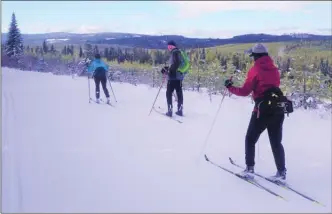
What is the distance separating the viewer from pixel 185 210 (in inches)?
142

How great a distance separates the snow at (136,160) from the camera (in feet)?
12.2

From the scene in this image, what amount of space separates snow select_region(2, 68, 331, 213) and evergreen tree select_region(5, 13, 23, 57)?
454 millimetres

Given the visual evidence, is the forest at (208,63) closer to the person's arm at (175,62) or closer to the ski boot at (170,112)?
the person's arm at (175,62)

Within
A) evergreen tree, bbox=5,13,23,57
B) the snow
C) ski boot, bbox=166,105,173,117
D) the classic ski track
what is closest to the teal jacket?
the snow

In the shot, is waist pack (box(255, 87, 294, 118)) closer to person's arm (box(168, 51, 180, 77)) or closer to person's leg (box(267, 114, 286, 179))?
person's leg (box(267, 114, 286, 179))

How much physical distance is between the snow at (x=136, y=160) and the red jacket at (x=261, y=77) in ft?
3.39

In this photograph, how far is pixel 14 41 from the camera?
791 cm

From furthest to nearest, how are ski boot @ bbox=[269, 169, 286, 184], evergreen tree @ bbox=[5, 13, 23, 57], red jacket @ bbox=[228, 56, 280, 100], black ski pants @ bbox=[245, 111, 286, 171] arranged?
evergreen tree @ bbox=[5, 13, 23, 57]
ski boot @ bbox=[269, 169, 286, 184]
black ski pants @ bbox=[245, 111, 286, 171]
red jacket @ bbox=[228, 56, 280, 100]

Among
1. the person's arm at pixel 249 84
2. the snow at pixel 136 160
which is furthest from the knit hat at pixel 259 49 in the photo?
the snow at pixel 136 160

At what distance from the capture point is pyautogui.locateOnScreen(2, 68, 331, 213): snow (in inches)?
147

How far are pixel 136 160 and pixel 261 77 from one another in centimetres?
179

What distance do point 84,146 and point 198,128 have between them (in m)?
2.50

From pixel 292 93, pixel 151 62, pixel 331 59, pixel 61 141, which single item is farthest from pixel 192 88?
pixel 61 141

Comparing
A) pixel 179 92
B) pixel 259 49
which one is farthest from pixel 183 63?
pixel 259 49
